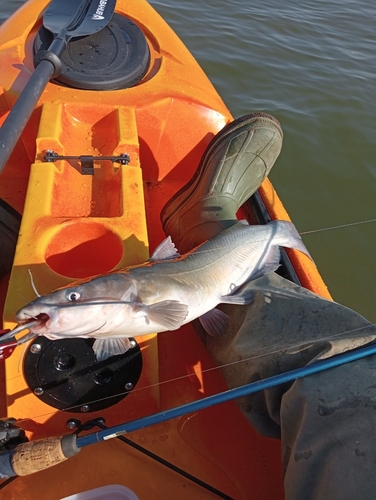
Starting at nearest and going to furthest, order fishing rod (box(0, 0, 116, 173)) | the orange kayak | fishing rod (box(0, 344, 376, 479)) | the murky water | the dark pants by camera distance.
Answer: the dark pants
fishing rod (box(0, 344, 376, 479))
the orange kayak
fishing rod (box(0, 0, 116, 173))
the murky water

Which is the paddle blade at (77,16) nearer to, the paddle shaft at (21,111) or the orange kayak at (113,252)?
the orange kayak at (113,252)

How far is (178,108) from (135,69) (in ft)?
1.73

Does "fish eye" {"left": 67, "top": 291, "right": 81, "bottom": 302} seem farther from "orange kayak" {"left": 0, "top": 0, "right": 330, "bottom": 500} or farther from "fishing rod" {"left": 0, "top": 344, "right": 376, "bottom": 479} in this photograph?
"fishing rod" {"left": 0, "top": 344, "right": 376, "bottom": 479}

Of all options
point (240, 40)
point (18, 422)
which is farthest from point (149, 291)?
point (240, 40)

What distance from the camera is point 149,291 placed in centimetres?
221

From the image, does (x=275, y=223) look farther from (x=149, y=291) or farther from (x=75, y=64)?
(x=75, y=64)

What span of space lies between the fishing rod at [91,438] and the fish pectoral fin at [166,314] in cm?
45

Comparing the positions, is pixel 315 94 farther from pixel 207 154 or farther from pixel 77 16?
pixel 77 16

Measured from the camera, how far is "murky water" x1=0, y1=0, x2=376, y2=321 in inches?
182

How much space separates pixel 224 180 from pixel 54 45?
171 cm

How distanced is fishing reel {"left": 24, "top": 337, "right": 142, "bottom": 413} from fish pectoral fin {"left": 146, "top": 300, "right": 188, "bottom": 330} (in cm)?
30

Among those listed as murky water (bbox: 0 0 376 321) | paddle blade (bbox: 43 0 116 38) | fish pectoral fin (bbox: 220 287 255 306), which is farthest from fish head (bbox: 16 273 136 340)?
paddle blade (bbox: 43 0 116 38)

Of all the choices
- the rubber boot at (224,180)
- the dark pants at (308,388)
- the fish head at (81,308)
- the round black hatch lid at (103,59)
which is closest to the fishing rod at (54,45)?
the round black hatch lid at (103,59)

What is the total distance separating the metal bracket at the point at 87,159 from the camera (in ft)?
9.36
